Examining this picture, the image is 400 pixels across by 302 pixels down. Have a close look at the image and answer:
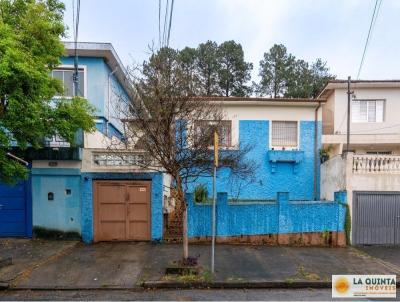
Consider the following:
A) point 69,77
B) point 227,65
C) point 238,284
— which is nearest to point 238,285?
point 238,284

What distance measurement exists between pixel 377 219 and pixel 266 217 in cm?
399

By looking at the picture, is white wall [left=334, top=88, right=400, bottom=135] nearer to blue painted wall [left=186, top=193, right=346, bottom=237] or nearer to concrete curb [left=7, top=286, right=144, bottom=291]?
blue painted wall [left=186, top=193, right=346, bottom=237]

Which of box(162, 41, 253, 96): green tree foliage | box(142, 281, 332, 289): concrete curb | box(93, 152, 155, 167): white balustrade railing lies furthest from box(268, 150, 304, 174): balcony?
box(162, 41, 253, 96): green tree foliage

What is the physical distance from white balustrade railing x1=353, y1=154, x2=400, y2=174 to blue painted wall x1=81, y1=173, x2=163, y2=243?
7029 millimetres

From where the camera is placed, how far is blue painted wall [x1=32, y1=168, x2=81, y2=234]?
10.8 meters

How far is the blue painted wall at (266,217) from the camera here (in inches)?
422

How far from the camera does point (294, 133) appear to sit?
52.5ft

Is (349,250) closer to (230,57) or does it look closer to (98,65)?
(98,65)

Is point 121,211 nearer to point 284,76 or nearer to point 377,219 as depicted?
point 377,219

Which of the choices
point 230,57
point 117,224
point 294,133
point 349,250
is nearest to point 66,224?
point 117,224

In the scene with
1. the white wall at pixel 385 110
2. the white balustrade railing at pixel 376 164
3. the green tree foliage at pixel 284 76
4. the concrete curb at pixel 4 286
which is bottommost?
the concrete curb at pixel 4 286

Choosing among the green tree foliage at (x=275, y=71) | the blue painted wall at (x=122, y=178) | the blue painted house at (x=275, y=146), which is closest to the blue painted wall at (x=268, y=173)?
the blue painted house at (x=275, y=146)

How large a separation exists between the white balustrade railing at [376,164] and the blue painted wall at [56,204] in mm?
9806

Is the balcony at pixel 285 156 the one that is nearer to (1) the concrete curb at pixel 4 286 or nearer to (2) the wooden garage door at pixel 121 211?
(2) the wooden garage door at pixel 121 211
